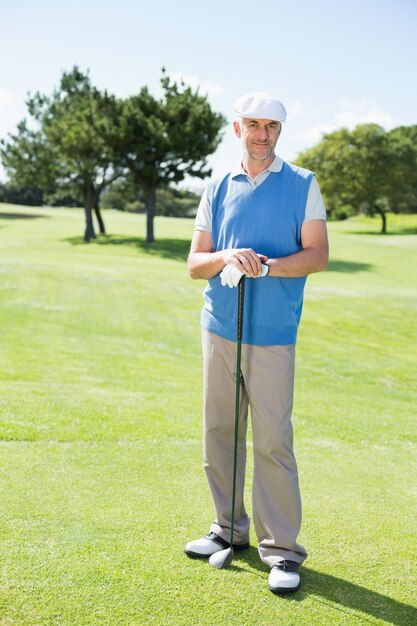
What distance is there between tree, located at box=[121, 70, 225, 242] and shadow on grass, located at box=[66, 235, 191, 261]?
99.5 inches

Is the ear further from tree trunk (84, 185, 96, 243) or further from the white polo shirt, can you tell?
tree trunk (84, 185, 96, 243)

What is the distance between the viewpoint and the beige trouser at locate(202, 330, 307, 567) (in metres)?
3.33

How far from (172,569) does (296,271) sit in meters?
1.51

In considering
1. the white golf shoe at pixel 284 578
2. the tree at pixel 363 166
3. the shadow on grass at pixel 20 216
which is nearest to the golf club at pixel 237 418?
the white golf shoe at pixel 284 578

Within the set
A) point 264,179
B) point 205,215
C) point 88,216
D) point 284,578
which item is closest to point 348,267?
point 88,216

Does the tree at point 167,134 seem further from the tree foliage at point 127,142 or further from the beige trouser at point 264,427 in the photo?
the beige trouser at point 264,427

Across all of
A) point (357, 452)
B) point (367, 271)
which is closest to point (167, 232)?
point (367, 271)

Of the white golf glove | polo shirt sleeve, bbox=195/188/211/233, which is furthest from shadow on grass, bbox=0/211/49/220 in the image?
the white golf glove

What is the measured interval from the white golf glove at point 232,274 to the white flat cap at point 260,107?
0.69 m

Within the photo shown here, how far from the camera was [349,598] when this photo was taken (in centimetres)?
309

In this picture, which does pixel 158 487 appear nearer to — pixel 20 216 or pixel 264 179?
pixel 264 179

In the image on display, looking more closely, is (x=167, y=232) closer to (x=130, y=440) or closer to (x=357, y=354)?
(x=357, y=354)

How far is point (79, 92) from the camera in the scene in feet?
148

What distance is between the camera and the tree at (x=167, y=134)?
36719 mm
